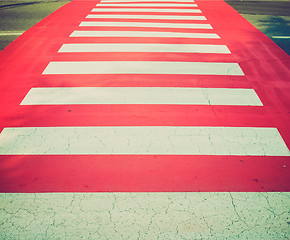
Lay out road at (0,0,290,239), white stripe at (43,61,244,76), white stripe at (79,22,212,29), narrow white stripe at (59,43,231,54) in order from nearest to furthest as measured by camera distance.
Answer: road at (0,0,290,239), white stripe at (43,61,244,76), narrow white stripe at (59,43,231,54), white stripe at (79,22,212,29)

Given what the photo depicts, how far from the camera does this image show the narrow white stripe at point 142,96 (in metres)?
4.82

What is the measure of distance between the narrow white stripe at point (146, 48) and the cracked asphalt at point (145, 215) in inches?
183

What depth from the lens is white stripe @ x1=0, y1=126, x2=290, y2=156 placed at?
3.77 m

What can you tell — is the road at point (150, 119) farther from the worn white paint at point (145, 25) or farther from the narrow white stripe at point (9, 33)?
the worn white paint at point (145, 25)

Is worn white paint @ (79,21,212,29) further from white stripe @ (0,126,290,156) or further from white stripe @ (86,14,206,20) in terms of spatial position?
white stripe @ (0,126,290,156)

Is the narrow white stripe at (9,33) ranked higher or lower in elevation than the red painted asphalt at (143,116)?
higher

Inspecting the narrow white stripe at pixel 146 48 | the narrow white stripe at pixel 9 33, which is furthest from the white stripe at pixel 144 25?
the narrow white stripe at pixel 9 33

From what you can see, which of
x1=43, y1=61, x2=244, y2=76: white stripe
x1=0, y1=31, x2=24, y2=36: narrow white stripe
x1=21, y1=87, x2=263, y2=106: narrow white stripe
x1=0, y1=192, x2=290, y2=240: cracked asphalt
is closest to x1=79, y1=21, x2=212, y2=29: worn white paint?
x1=0, y1=31, x2=24, y2=36: narrow white stripe

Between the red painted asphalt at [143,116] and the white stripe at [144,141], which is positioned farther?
the white stripe at [144,141]

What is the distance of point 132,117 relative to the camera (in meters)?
4.44

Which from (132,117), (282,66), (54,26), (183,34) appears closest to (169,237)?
(132,117)

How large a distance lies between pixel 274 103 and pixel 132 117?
2656 mm

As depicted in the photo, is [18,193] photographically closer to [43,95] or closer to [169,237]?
[169,237]

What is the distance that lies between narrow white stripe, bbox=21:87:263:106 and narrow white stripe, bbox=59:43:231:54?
2042 mm
